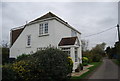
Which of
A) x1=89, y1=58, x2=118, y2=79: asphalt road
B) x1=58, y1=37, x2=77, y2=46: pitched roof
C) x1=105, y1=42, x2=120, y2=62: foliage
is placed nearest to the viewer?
x1=89, y1=58, x2=118, y2=79: asphalt road

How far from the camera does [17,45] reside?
1898cm

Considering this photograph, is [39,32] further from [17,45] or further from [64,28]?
[17,45]

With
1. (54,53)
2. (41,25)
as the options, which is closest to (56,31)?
(41,25)

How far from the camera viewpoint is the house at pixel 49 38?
14328 millimetres

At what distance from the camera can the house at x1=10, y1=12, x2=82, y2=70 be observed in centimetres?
1433

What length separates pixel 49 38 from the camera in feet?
48.3

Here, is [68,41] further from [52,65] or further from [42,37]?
[52,65]

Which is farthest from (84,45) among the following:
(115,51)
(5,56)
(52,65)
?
(52,65)

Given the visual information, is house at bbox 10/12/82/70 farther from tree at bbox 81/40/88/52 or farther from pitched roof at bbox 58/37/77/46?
tree at bbox 81/40/88/52

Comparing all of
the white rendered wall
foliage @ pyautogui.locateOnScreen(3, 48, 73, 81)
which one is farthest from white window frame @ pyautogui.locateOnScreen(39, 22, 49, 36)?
foliage @ pyautogui.locateOnScreen(3, 48, 73, 81)

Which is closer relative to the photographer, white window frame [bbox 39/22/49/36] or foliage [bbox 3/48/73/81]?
foliage [bbox 3/48/73/81]

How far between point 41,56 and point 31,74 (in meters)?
1.30

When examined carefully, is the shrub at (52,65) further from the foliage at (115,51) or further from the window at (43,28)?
the foliage at (115,51)

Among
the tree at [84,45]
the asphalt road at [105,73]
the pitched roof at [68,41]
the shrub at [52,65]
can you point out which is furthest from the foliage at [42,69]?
the tree at [84,45]
